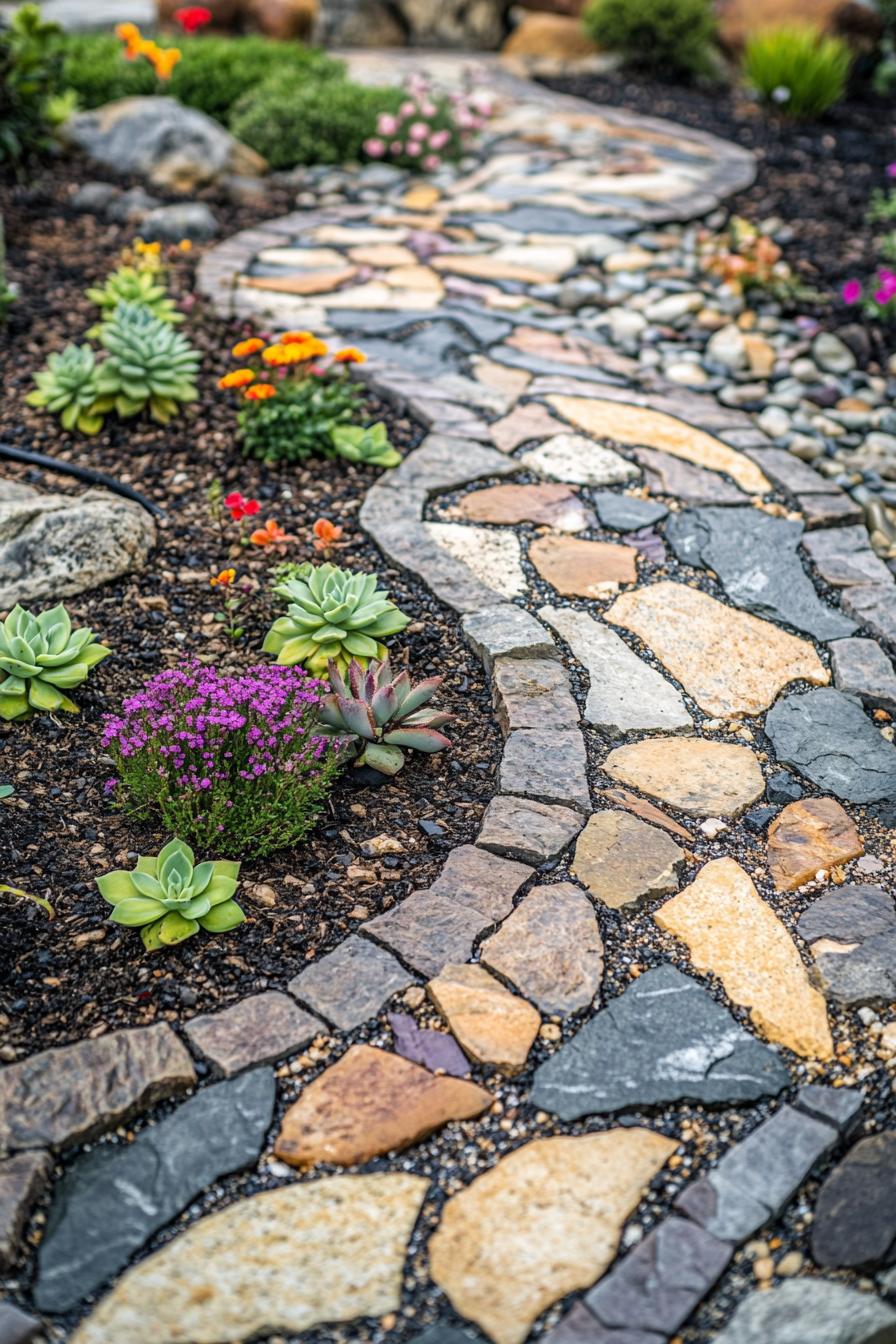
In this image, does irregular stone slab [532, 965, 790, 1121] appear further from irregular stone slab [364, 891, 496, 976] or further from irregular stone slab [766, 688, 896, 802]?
irregular stone slab [766, 688, 896, 802]

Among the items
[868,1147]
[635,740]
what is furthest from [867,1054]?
[635,740]

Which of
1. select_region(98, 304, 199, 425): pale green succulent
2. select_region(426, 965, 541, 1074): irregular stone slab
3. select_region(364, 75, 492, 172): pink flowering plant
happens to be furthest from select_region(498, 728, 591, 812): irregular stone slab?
select_region(364, 75, 492, 172): pink flowering plant

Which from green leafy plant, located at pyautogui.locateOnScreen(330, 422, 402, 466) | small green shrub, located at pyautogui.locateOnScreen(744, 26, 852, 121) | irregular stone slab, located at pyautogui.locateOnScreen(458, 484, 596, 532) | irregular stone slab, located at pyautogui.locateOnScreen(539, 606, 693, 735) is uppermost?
small green shrub, located at pyautogui.locateOnScreen(744, 26, 852, 121)

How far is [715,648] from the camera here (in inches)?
146

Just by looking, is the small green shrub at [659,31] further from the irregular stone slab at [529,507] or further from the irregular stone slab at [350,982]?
the irregular stone slab at [350,982]

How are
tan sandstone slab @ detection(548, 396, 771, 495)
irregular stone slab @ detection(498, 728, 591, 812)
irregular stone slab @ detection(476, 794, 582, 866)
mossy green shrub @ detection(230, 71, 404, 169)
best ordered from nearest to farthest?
irregular stone slab @ detection(476, 794, 582, 866) < irregular stone slab @ detection(498, 728, 591, 812) < tan sandstone slab @ detection(548, 396, 771, 495) < mossy green shrub @ detection(230, 71, 404, 169)

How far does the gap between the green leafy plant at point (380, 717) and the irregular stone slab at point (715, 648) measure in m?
0.83

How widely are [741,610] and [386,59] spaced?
792 cm

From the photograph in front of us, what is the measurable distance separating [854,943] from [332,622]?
5.16ft

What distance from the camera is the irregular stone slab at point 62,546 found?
141 inches

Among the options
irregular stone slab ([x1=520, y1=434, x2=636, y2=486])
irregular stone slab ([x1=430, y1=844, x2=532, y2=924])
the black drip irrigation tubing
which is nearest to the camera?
irregular stone slab ([x1=430, y1=844, x2=532, y2=924])

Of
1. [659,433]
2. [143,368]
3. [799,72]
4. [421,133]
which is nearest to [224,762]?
[143,368]

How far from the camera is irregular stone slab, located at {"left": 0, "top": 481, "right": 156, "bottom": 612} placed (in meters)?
3.58

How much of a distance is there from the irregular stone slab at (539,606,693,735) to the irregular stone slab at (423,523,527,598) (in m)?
0.17
